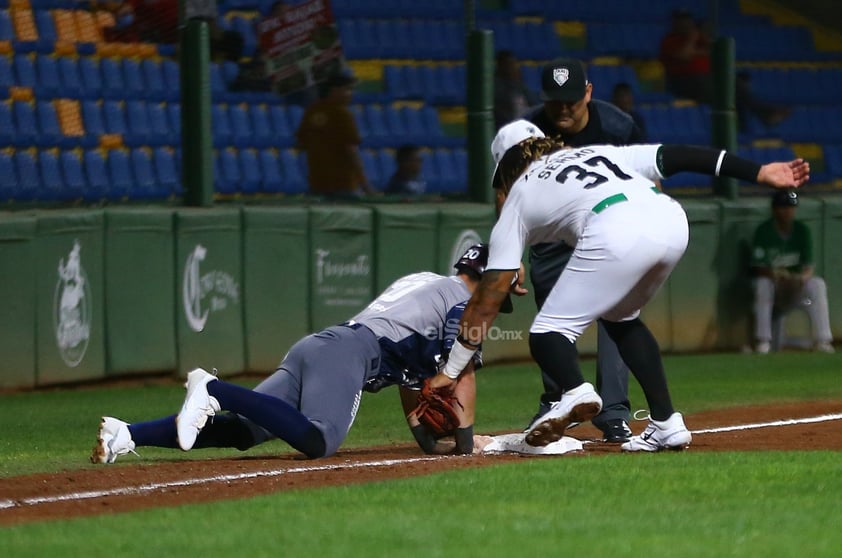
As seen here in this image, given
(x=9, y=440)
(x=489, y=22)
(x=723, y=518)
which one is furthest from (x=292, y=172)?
(x=723, y=518)

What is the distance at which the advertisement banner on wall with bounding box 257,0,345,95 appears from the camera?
13008mm

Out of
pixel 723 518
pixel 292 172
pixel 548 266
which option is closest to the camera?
pixel 723 518

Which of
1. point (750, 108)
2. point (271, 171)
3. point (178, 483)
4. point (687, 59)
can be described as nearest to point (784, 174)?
point (178, 483)

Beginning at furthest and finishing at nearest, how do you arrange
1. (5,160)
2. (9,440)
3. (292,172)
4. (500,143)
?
(292,172) < (5,160) < (9,440) < (500,143)

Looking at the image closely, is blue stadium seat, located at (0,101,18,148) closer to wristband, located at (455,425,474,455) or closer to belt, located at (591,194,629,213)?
wristband, located at (455,425,474,455)

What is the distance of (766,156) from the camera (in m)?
16.4

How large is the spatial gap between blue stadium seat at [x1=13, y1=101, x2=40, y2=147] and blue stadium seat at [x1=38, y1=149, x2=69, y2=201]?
4.8 inches

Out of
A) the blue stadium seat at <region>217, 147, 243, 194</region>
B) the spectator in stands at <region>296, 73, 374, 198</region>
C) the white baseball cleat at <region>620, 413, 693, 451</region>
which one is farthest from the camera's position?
the spectator in stands at <region>296, 73, 374, 198</region>

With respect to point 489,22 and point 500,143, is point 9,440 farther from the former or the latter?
A: point 489,22

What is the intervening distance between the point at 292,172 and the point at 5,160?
2.59m

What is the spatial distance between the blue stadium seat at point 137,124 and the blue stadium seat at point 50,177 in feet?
2.21

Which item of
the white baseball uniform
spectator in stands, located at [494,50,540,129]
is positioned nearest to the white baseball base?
the white baseball uniform

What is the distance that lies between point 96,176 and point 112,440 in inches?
203

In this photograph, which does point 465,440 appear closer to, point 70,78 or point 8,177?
point 8,177
